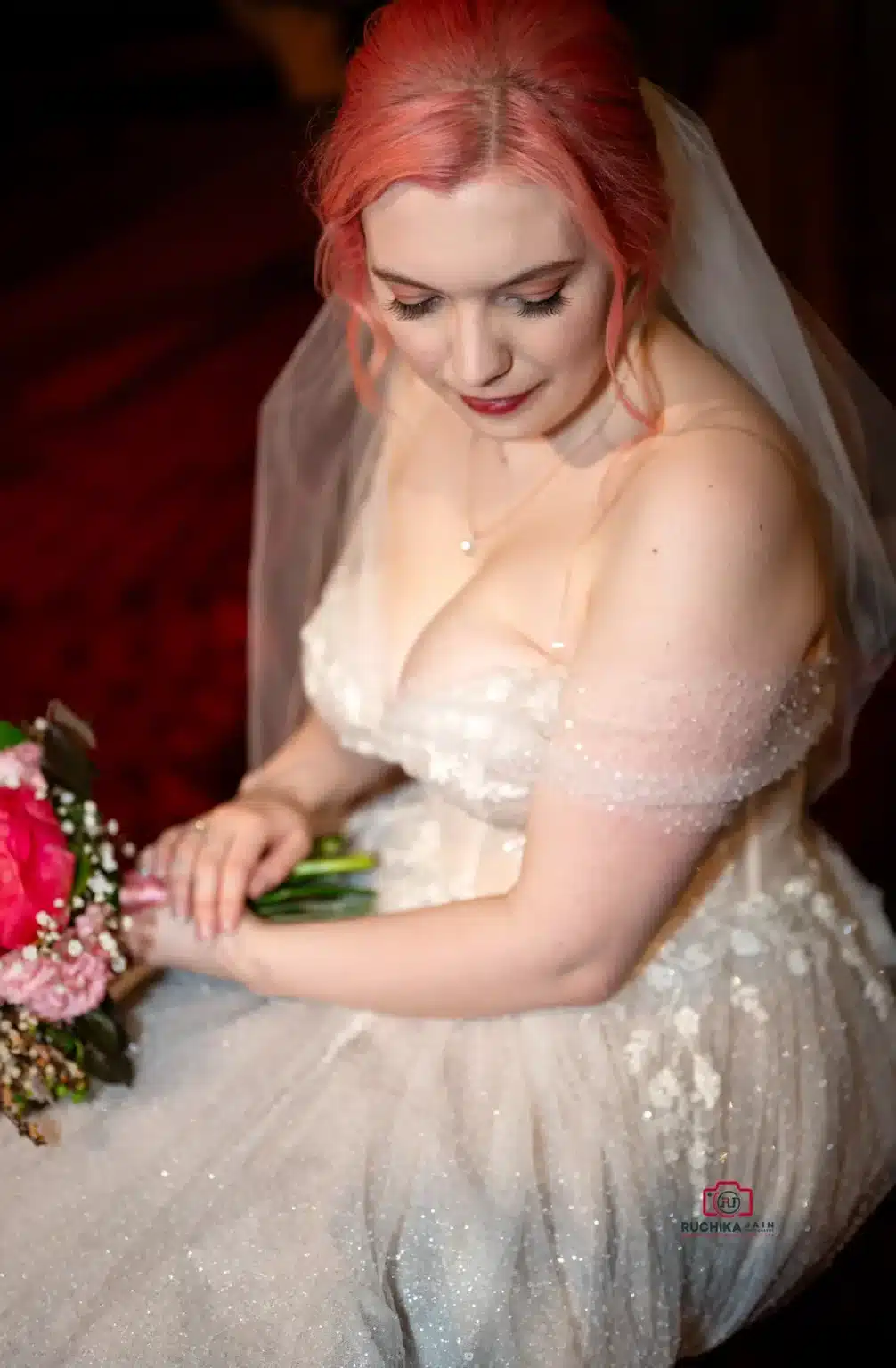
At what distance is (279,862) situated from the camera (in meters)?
1.31

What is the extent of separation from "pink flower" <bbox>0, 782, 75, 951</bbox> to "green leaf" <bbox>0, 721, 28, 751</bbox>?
0.05 m

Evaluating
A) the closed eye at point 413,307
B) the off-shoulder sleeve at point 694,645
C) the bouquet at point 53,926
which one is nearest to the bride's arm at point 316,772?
the bouquet at point 53,926

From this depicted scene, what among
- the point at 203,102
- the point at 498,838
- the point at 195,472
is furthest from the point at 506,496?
the point at 203,102

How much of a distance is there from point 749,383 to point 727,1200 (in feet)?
2.20

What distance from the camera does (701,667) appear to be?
3.39 ft

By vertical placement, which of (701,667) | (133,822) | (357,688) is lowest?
(133,822)

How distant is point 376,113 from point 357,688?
536mm

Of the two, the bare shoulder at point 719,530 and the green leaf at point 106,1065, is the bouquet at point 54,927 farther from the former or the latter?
the bare shoulder at point 719,530

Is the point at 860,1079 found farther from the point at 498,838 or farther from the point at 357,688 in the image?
the point at 357,688

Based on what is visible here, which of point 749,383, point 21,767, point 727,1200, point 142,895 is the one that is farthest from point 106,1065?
point 749,383

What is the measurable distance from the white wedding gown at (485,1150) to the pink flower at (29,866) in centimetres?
21

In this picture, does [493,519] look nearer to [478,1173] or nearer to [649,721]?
[649,721]

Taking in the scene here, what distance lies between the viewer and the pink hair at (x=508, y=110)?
0.96 m

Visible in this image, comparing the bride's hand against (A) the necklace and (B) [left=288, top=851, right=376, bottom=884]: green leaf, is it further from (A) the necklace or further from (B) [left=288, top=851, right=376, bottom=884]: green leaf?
(A) the necklace
